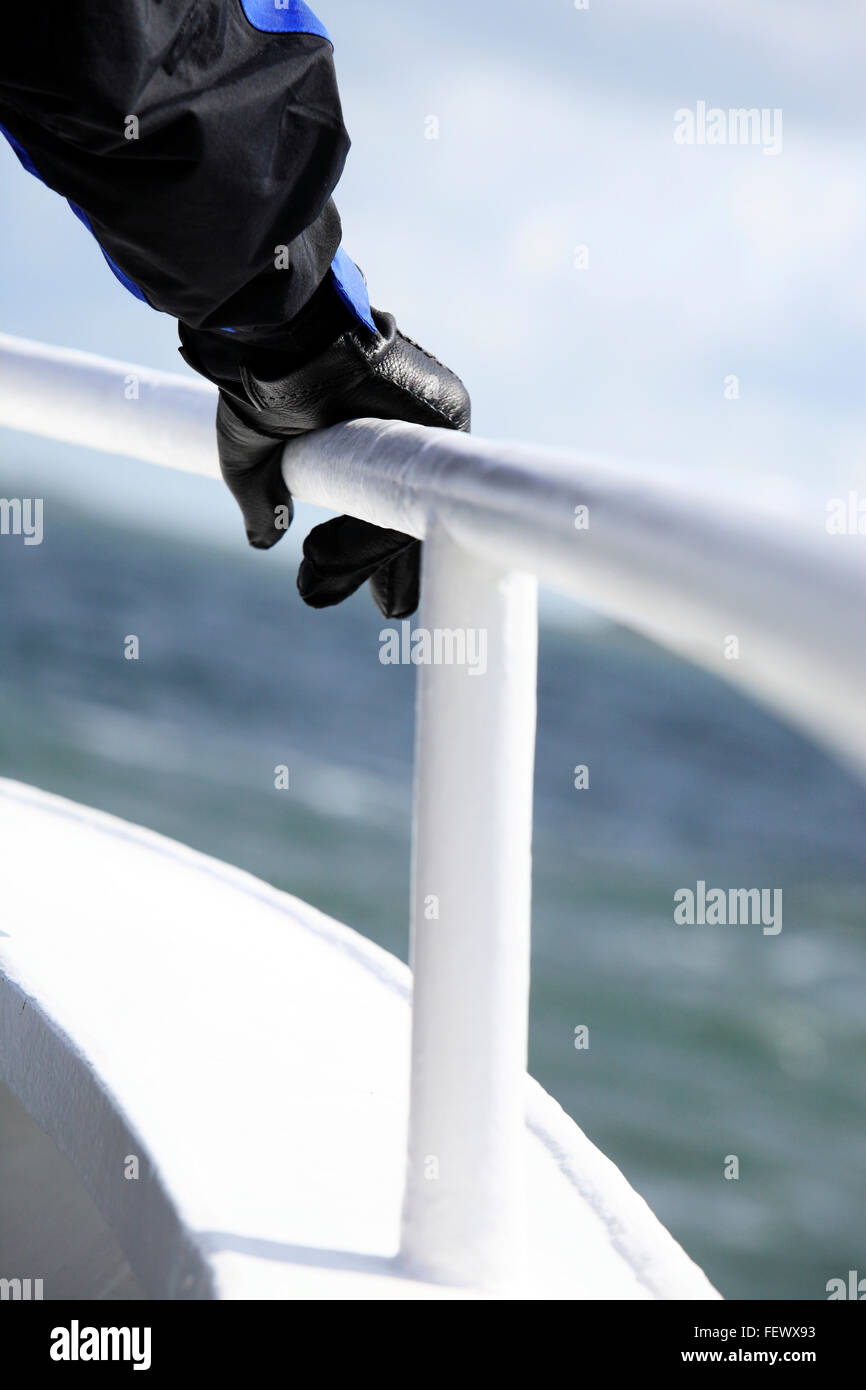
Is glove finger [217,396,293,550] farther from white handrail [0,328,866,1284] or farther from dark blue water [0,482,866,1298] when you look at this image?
dark blue water [0,482,866,1298]

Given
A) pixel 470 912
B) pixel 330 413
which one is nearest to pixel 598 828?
pixel 330 413

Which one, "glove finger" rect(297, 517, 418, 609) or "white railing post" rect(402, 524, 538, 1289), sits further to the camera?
"glove finger" rect(297, 517, 418, 609)

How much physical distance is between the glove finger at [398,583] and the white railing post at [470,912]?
0.28 metres

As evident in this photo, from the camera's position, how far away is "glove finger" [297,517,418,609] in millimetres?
718

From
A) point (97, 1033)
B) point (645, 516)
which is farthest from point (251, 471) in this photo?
point (645, 516)

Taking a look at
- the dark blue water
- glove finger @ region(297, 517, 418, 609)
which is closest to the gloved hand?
glove finger @ region(297, 517, 418, 609)

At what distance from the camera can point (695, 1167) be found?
737 cm

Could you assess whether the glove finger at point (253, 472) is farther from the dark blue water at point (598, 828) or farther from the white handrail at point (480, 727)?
the dark blue water at point (598, 828)

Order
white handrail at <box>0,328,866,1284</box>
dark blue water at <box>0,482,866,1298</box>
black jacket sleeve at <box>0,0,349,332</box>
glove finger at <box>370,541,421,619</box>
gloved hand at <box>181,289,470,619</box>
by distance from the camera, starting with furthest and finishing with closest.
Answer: dark blue water at <box>0,482,866,1298</box> → glove finger at <box>370,541,421,619</box> → gloved hand at <box>181,289,470,619</box> → black jacket sleeve at <box>0,0,349,332</box> → white handrail at <box>0,328,866,1284</box>

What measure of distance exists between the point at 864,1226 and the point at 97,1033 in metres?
7.43

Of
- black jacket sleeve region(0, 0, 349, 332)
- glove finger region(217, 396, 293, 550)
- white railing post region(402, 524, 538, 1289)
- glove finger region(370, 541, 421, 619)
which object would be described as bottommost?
white railing post region(402, 524, 538, 1289)

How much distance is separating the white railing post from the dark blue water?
9.30ft

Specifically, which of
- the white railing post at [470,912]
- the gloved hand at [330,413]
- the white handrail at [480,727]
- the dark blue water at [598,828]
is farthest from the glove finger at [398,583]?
the dark blue water at [598,828]

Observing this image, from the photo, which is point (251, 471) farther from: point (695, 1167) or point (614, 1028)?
point (614, 1028)
